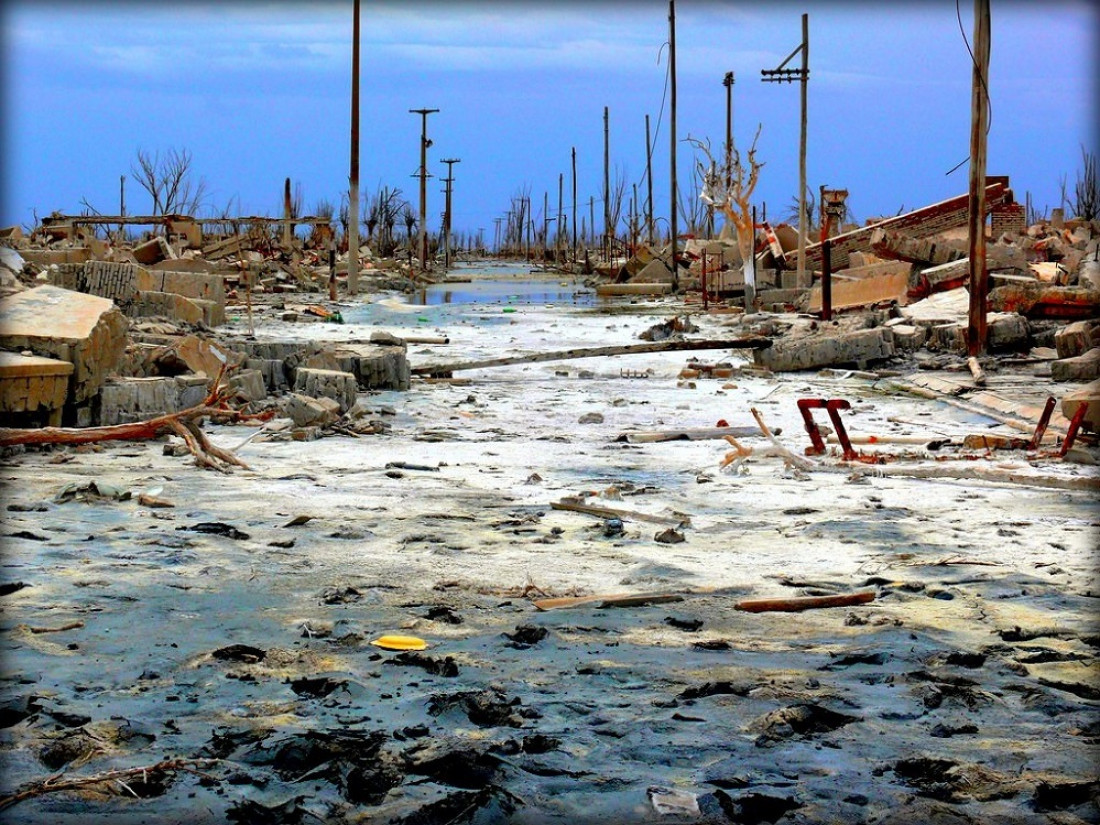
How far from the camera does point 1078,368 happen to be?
425 inches

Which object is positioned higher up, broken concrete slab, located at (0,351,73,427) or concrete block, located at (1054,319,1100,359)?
concrete block, located at (1054,319,1100,359)

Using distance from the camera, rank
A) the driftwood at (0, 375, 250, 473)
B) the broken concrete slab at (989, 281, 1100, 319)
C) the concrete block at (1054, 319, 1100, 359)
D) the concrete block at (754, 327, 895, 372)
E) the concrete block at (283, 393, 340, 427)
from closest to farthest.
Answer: the driftwood at (0, 375, 250, 473), the concrete block at (283, 393, 340, 427), the concrete block at (1054, 319, 1100, 359), the concrete block at (754, 327, 895, 372), the broken concrete slab at (989, 281, 1100, 319)

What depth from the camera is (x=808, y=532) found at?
5.32 m

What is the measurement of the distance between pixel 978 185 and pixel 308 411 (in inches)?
320

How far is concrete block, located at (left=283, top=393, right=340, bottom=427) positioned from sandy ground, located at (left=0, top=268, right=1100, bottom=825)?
126 centimetres

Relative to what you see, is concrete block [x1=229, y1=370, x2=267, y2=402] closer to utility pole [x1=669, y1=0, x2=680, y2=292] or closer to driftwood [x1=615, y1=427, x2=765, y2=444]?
driftwood [x1=615, y1=427, x2=765, y2=444]

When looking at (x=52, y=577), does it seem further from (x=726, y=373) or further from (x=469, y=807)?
(x=726, y=373)

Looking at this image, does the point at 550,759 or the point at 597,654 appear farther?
the point at 597,654

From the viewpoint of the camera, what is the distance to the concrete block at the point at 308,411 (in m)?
8.28

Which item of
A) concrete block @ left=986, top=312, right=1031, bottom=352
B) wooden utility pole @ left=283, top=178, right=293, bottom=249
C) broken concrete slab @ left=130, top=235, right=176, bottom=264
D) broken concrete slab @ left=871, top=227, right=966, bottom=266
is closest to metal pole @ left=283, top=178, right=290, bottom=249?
wooden utility pole @ left=283, top=178, right=293, bottom=249

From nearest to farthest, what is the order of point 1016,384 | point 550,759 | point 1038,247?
point 550,759 < point 1016,384 < point 1038,247

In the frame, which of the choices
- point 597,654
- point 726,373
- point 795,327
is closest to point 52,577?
point 597,654

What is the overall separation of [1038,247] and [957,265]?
19.6ft

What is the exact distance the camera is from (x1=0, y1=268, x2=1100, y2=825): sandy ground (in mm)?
2697
